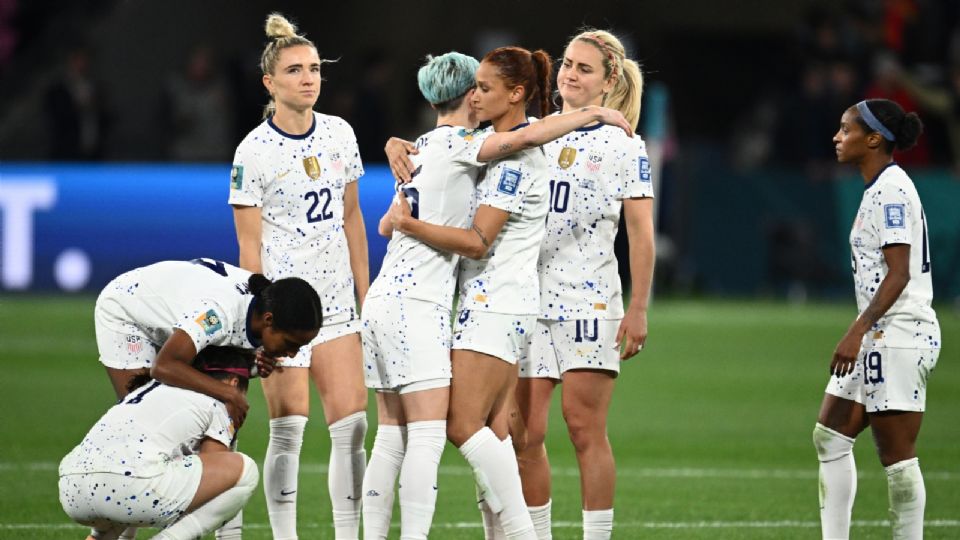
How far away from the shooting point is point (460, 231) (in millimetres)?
5695

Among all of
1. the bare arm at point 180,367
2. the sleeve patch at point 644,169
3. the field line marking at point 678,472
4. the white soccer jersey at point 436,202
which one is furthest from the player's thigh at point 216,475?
the field line marking at point 678,472

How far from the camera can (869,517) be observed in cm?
796

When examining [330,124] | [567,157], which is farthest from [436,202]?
[330,124]

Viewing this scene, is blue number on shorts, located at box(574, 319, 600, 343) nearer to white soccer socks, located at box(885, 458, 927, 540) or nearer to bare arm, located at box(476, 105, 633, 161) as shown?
Answer: bare arm, located at box(476, 105, 633, 161)

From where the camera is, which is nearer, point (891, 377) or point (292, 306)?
point (292, 306)

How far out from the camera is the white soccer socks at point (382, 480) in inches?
230

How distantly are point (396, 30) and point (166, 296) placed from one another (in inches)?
715

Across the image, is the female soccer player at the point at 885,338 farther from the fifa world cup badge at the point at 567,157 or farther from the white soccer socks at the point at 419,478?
the white soccer socks at the point at 419,478

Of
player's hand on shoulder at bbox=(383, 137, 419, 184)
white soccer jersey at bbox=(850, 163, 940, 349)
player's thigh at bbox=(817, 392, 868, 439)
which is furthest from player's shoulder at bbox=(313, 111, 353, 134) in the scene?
player's thigh at bbox=(817, 392, 868, 439)

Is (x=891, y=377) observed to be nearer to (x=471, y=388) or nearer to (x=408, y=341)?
Answer: (x=471, y=388)

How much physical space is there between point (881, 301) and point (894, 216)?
39cm

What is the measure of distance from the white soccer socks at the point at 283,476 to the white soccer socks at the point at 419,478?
87 cm

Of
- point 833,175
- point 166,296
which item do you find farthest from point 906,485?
point 833,175

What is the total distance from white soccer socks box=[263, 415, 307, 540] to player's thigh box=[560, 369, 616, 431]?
4.09ft
